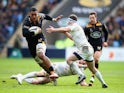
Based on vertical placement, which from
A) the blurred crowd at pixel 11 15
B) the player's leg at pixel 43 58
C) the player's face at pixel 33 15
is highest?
the player's face at pixel 33 15

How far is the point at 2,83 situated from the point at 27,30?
2.25m

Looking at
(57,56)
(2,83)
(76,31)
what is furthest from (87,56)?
(57,56)

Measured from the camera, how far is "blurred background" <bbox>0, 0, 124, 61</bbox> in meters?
42.2

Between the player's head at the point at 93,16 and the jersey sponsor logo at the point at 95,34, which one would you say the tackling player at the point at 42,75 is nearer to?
the player's head at the point at 93,16

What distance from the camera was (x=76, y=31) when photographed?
58.0ft

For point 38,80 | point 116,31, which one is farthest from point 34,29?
point 116,31

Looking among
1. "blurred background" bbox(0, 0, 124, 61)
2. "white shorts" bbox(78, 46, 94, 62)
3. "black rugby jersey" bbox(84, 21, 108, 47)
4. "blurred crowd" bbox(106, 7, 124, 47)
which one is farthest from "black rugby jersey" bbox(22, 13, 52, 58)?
"blurred crowd" bbox(106, 7, 124, 47)

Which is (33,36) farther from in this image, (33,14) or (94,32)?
(94,32)

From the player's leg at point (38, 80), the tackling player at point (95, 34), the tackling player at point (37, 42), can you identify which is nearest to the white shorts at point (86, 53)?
the tackling player at point (37, 42)

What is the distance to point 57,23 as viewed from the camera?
141ft

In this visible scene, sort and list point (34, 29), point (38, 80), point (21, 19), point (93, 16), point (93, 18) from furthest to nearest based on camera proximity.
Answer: point (21, 19) < point (93, 18) < point (93, 16) < point (38, 80) < point (34, 29)

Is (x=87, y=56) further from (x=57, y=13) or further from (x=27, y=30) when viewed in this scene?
(x=57, y=13)

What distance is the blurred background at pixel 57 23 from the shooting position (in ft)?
138

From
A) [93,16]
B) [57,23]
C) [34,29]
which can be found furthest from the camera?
[57,23]
